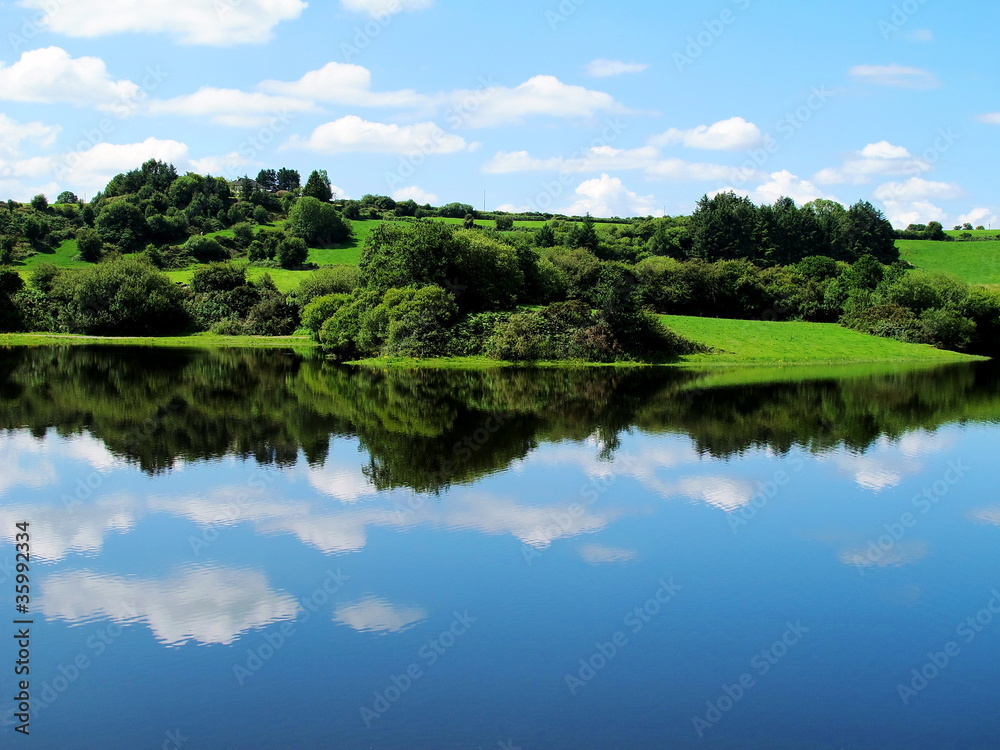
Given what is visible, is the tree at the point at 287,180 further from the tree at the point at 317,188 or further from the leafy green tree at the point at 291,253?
the leafy green tree at the point at 291,253

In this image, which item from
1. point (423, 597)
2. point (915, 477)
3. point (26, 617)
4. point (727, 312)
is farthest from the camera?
point (727, 312)

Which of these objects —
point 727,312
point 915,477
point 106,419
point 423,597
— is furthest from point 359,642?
point 727,312

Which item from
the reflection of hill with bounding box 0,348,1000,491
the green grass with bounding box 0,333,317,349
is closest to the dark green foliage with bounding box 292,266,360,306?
the green grass with bounding box 0,333,317,349

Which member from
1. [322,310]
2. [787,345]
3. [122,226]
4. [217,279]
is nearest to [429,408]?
[322,310]

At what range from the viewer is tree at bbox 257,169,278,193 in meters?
156

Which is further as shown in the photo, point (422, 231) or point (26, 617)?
point (422, 231)

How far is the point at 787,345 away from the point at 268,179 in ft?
403

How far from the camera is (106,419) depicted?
30.6 metres

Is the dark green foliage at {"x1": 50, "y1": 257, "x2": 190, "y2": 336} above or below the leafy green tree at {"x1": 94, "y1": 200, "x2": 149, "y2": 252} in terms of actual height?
below

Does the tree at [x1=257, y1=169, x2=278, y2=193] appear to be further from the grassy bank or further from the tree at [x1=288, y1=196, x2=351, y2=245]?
the grassy bank

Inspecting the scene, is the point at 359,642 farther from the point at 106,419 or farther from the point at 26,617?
the point at 106,419

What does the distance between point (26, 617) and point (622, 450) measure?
18899 mm

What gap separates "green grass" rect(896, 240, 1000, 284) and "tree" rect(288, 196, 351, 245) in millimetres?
78230

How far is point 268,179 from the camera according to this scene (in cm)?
15750
